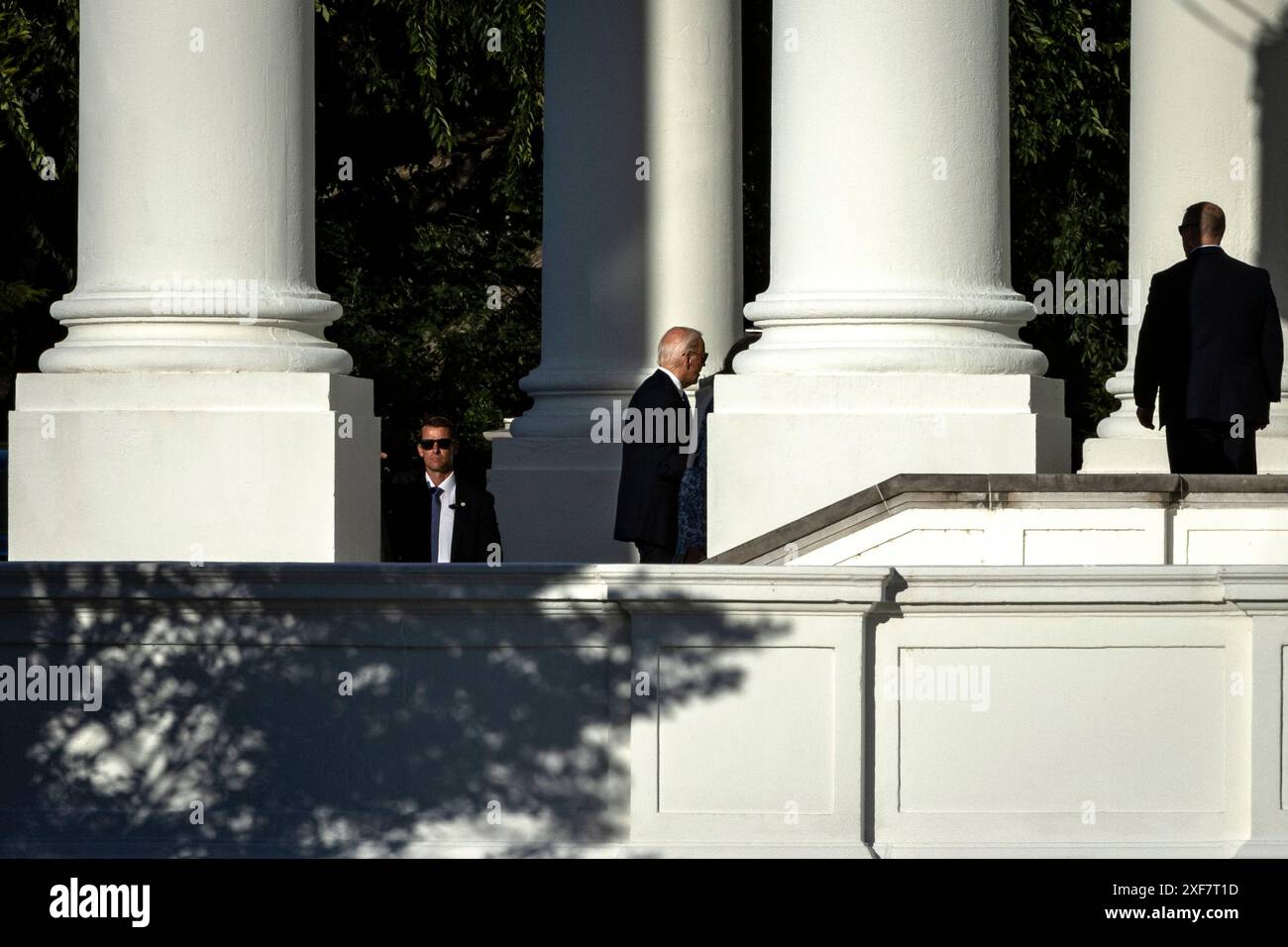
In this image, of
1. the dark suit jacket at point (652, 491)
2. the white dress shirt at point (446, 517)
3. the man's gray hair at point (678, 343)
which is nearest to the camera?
the man's gray hair at point (678, 343)

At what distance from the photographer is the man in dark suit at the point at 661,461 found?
29703mm

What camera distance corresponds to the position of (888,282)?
2617cm

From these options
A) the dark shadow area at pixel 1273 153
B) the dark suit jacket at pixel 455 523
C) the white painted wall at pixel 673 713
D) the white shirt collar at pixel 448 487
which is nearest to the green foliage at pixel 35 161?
the dark suit jacket at pixel 455 523

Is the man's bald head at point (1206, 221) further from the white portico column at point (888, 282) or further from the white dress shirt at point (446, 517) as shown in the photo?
the white dress shirt at point (446, 517)

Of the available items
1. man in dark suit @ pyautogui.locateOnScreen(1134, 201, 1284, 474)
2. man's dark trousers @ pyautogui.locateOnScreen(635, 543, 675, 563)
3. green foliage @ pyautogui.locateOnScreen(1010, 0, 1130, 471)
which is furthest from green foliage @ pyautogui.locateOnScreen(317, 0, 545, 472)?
man in dark suit @ pyautogui.locateOnScreen(1134, 201, 1284, 474)

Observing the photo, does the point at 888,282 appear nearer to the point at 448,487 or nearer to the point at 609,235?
the point at 448,487

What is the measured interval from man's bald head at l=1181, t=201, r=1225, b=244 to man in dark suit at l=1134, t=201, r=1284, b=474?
12 millimetres

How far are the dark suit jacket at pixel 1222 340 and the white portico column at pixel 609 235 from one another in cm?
1306

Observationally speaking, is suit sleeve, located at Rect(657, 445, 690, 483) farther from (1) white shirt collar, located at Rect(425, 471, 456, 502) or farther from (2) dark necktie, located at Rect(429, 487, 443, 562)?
(2) dark necktie, located at Rect(429, 487, 443, 562)

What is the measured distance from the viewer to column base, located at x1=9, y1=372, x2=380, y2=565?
2559 centimetres

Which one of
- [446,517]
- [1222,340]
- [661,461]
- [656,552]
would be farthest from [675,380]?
[1222,340]

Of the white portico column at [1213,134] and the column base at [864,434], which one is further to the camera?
the white portico column at [1213,134]

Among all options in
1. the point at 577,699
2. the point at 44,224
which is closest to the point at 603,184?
the point at 577,699

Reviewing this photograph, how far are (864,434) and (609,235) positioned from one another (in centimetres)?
1594
